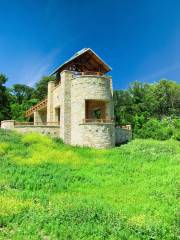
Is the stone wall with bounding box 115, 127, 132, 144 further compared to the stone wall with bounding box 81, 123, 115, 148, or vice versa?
the stone wall with bounding box 115, 127, 132, 144

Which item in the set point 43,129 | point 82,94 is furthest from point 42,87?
point 82,94

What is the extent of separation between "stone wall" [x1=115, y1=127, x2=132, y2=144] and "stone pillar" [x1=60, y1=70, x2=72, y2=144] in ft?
17.5

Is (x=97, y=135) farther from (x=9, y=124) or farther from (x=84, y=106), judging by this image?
(x=9, y=124)

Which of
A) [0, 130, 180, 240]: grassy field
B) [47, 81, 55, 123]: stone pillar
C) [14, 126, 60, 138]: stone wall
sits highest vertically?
[47, 81, 55, 123]: stone pillar

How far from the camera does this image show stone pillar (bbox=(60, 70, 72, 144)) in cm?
3186

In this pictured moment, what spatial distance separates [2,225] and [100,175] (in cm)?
900

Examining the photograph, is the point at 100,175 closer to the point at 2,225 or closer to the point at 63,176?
the point at 63,176

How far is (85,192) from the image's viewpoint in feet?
52.0

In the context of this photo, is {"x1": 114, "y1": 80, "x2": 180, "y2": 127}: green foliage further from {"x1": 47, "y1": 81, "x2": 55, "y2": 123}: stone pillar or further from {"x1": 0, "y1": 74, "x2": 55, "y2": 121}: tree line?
{"x1": 47, "y1": 81, "x2": 55, "y2": 123}: stone pillar

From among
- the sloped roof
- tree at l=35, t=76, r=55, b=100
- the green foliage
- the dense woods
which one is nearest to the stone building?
the sloped roof

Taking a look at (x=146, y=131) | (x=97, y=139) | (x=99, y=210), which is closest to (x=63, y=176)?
(x=99, y=210)

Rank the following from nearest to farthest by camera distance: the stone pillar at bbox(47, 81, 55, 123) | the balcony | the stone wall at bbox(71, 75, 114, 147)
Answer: the balcony
the stone wall at bbox(71, 75, 114, 147)
the stone pillar at bbox(47, 81, 55, 123)

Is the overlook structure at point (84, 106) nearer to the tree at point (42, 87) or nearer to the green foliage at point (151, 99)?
the green foliage at point (151, 99)

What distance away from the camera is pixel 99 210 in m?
12.6
